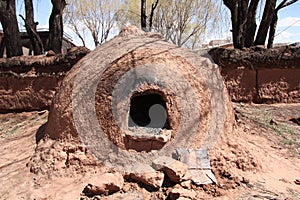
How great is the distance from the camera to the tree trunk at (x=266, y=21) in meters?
7.49

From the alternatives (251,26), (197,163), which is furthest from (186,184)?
(251,26)

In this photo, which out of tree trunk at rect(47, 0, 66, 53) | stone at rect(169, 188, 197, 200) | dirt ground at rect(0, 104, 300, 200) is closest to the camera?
stone at rect(169, 188, 197, 200)

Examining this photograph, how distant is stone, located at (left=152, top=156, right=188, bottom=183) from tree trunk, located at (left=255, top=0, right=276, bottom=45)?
5.38 meters

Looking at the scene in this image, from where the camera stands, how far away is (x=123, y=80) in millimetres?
3752

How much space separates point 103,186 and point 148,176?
480 mm

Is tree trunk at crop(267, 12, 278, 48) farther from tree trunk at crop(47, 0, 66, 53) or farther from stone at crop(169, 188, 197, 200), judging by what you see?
stone at crop(169, 188, 197, 200)

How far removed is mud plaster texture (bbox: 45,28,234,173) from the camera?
3691mm

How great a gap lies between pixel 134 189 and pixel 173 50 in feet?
6.31

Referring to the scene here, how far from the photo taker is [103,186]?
3.17m

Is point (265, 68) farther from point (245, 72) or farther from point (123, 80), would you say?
point (123, 80)

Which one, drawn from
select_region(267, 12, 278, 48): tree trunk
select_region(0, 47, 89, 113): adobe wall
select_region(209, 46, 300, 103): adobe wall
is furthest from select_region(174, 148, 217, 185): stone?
select_region(267, 12, 278, 48): tree trunk

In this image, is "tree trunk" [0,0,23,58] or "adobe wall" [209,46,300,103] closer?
"adobe wall" [209,46,300,103]

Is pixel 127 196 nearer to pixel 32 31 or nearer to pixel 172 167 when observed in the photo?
pixel 172 167

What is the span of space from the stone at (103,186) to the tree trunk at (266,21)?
586 cm
